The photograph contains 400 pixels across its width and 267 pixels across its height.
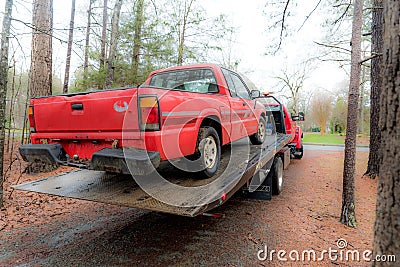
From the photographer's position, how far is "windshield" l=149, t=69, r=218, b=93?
429 cm

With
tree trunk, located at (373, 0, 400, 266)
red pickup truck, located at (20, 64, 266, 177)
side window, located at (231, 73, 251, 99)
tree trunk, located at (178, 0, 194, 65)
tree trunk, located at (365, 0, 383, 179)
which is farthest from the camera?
tree trunk, located at (178, 0, 194, 65)

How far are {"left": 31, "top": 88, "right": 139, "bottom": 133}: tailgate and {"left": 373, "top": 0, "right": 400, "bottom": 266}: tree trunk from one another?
Result: 6.87 feet

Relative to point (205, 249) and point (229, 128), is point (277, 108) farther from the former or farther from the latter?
point (205, 249)

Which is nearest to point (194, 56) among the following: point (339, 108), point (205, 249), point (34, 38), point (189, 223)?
point (34, 38)

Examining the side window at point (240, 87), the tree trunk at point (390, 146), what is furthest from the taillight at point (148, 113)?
the side window at point (240, 87)

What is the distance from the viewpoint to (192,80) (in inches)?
173

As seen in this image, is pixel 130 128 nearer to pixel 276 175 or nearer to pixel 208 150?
pixel 208 150

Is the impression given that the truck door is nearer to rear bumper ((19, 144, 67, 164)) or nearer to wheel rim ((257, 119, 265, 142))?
wheel rim ((257, 119, 265, 142))

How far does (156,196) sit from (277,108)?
19.0 ft

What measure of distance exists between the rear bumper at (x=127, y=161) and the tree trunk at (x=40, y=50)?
5.83 metres

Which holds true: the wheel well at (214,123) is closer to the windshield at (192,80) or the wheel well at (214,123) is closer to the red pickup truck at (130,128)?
the red pickup truck at (130,128)

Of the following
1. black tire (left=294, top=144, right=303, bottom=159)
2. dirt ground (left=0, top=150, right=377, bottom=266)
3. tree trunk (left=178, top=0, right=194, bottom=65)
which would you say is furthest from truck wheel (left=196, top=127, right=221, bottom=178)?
black tire (left=294, top=144, right=303, bottom=159)

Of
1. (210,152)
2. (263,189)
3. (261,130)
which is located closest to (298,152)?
(261,130)

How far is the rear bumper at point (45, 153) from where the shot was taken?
115 inches
